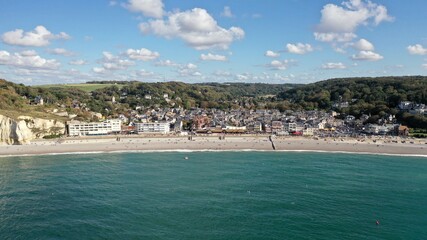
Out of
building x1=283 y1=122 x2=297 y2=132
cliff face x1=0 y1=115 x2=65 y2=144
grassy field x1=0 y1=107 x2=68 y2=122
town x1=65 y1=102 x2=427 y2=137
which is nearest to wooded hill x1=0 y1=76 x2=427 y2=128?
grassy field x1=0 y1=107 x2=68 y2=122

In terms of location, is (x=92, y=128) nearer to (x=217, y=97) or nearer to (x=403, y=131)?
(x=403, y=131)

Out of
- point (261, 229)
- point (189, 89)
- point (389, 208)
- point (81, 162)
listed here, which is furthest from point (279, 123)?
point (189, 89)

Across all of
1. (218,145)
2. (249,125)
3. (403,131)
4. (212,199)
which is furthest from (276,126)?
(212,199)

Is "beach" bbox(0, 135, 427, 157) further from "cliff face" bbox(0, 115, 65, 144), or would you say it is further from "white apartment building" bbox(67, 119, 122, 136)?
"white apartment building" bbox(67, 119, 122, 136)

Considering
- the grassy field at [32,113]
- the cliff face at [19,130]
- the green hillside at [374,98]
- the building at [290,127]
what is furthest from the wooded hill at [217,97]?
the building at [290,127]

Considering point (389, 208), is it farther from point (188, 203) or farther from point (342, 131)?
point (342, 131)

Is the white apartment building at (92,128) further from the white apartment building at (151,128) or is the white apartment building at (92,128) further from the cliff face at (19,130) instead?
the cliff face at (19,130)

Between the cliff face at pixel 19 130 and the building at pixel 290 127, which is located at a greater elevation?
the cliff face at pixel 19 130
